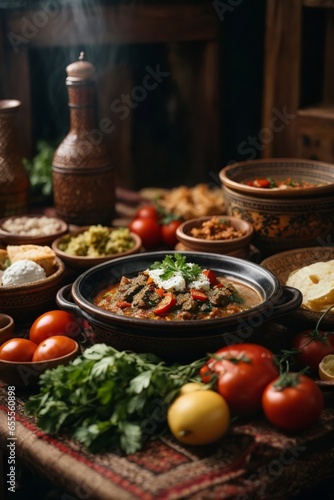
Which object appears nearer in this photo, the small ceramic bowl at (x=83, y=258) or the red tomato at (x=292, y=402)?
the red tomato at (x=292, y=402)

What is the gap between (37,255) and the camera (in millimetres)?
3240

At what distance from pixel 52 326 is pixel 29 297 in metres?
0.29

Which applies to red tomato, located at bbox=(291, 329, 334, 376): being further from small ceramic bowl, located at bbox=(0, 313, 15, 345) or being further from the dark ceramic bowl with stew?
small ceramic bowl, located at bbox=(0, 313, 15, 345)

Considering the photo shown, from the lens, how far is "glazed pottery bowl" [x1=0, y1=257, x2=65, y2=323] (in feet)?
10.1

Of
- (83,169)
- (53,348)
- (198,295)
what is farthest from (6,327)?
(83,169)

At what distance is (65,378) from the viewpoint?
246 cm

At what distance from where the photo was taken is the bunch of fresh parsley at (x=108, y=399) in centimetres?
232

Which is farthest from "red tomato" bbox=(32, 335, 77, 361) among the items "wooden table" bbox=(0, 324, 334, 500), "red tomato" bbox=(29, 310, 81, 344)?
"wooden table" bbox=(0, 324, 334, 500)

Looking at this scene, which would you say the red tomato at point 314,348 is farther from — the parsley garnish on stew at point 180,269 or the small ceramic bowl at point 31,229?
the small ceramic bowl at point 31,229

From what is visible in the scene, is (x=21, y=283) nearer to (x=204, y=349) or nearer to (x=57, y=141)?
(x=204, y=349)

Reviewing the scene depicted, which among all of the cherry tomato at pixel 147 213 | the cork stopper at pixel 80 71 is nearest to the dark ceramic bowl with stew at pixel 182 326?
the cherry tomato at pixel 147 213

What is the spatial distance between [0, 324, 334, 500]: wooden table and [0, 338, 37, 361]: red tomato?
270 mm

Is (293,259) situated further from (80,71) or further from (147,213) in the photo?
(80,71)

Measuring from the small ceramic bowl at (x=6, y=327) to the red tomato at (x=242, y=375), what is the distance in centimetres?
86
